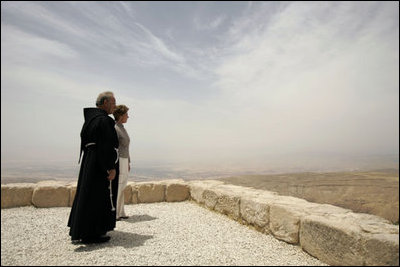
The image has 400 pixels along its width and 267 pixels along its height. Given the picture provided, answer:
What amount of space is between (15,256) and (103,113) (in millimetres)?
2081

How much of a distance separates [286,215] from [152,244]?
197cm

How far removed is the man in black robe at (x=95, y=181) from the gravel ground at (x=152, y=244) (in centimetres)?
23

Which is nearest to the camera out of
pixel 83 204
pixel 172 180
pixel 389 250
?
pixel 389 250

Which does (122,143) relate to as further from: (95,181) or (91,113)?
(95,181)

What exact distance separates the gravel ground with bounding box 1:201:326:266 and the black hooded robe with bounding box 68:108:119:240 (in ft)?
0.99

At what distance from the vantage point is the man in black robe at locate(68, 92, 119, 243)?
3.73m

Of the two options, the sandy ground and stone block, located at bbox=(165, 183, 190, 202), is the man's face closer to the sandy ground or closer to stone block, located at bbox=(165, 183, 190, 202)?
stone block, located at bbox=(165, 183, 190, 202)

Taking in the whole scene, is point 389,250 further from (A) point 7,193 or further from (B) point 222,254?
(A) point 7,193

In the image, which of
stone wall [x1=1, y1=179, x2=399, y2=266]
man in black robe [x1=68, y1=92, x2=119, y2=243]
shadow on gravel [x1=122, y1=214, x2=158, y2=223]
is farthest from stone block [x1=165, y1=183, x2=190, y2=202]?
man in black robe [x1=68, y1=92, x2=119, y2=243]

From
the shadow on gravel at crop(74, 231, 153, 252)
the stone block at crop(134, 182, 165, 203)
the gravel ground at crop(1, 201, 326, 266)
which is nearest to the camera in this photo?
the gravel ground at crop(1, 201, 326, 266)

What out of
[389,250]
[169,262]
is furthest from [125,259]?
[389,250]

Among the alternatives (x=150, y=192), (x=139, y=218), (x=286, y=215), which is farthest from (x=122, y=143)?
(x=286, y=215)

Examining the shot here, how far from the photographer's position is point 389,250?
2.64 m

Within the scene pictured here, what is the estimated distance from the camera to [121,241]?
394 cm
